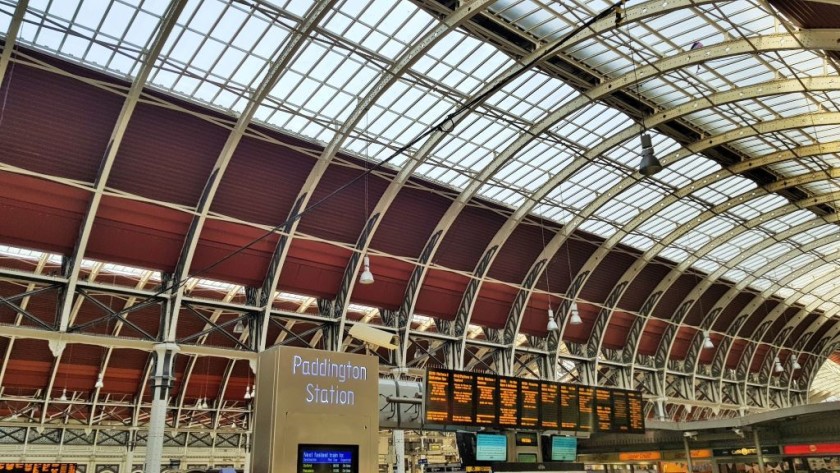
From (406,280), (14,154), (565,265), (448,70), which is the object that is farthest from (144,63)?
(565,265)

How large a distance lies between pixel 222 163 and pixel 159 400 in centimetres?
869

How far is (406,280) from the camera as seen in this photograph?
2905cm

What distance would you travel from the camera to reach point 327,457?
20.3ft

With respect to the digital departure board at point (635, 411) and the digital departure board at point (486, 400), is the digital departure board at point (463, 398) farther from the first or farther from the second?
the digital departure board at point (635, 411)

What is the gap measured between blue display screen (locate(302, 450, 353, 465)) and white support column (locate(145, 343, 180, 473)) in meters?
16.1

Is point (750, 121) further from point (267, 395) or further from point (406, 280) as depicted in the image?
point (267, 395)

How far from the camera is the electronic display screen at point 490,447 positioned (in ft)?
62.4

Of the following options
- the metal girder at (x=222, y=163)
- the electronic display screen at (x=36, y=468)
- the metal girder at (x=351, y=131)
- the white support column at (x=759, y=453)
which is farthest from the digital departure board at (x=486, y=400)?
the electronic display screen at (x=36, y=468)

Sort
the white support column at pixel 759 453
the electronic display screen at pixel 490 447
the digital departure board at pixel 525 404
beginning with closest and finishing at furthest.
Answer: the digital departure board at pixel 525 404, the electronic display screen at pixel 490 447, the white support column at pixel 759 453

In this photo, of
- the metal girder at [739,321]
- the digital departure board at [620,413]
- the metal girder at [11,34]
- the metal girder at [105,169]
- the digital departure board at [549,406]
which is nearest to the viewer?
the metal girder at [11,34]

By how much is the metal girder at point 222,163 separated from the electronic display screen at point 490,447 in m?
11.5

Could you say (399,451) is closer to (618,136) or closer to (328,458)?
(618,136)

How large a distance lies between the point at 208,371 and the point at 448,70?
80.1 ft

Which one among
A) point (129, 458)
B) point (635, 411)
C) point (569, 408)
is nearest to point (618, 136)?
point (635, 411)
